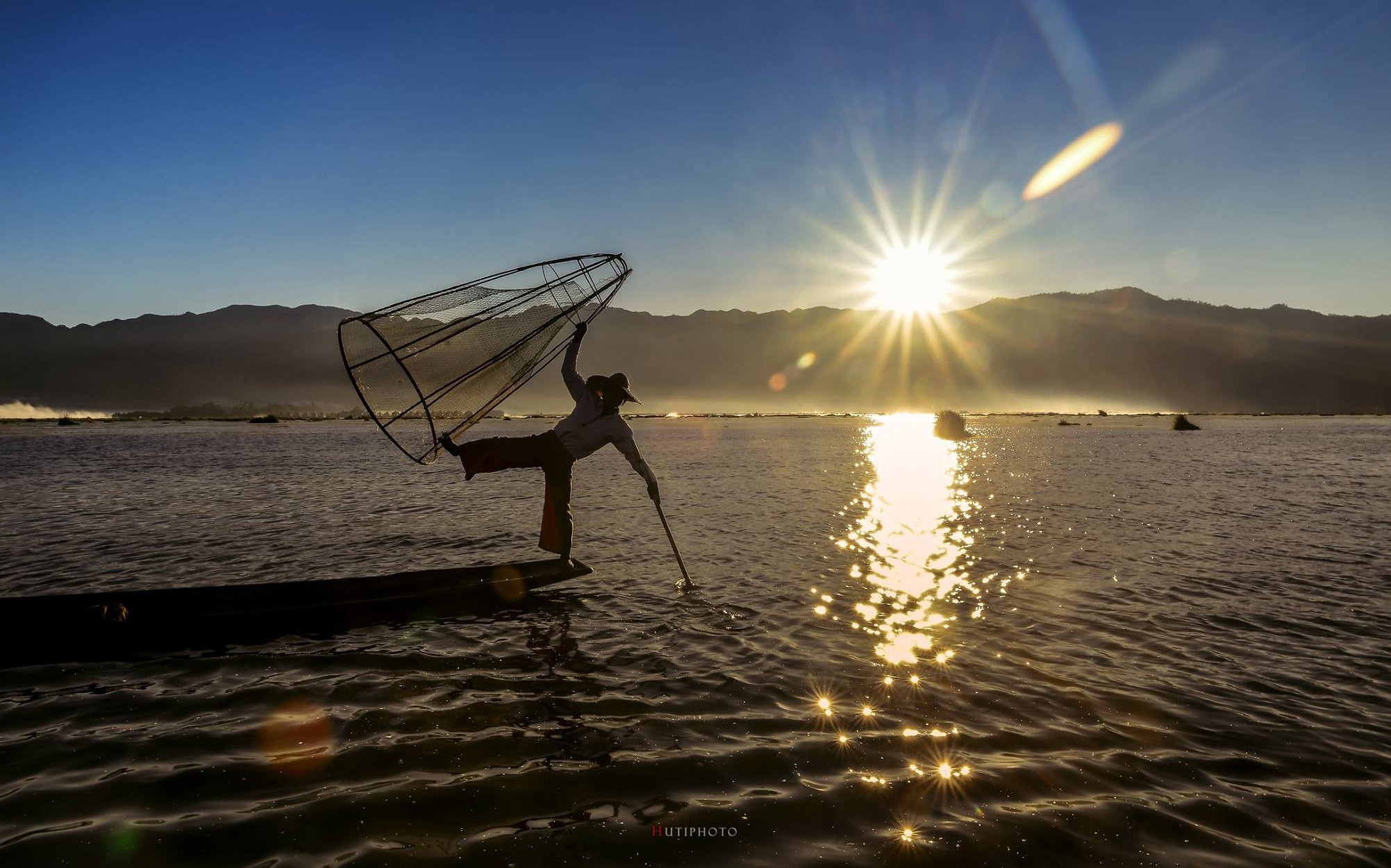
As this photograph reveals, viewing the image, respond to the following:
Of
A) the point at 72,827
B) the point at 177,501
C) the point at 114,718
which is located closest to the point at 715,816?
the point at 72,827

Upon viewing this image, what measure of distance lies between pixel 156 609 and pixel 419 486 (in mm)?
26746

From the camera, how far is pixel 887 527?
76.5ft

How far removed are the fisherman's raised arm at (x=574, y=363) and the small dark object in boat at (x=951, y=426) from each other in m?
111

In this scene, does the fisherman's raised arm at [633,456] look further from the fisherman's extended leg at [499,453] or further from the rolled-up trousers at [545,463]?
the fisherman's extended leg at [499,453]

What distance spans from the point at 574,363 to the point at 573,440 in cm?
151

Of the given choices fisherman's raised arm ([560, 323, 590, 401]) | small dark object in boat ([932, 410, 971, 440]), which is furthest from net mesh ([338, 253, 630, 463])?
small dark object in boat ([932, 410, 971, 440])

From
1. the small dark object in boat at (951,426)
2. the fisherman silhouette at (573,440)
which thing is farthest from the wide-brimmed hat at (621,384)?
the small dark object in boat at (951,426)

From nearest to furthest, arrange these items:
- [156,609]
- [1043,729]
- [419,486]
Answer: [1043,729] < [156,609] < [419,486]

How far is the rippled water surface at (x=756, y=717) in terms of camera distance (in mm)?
5457

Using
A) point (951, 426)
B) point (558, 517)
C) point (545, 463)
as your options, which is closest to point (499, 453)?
point (545, 463)

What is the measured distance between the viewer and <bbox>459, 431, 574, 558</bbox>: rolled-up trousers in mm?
11164

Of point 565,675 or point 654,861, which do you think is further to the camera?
point 565,675

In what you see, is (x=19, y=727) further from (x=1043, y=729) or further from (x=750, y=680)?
(x=1043, y=729)

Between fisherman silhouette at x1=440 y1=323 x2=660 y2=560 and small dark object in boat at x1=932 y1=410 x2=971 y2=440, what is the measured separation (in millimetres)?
110711
